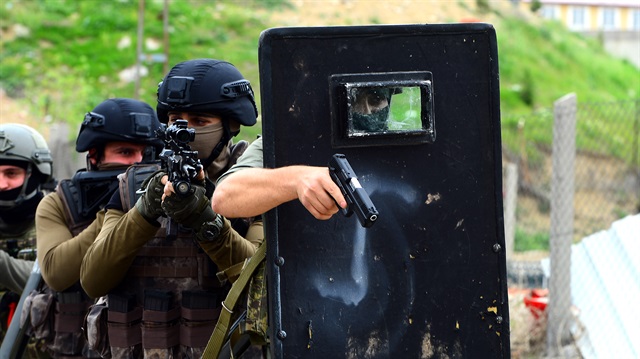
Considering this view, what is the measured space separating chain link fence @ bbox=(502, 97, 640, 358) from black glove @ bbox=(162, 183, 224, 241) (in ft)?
12.0

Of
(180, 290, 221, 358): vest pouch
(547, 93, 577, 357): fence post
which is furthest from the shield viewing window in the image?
(547, 93, 577, 357): fence post

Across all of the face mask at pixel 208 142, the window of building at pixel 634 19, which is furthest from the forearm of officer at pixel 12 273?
the window of building at pixel 634 19

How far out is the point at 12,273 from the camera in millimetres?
5512

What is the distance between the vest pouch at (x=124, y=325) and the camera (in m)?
4.21

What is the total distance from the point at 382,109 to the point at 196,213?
972mm

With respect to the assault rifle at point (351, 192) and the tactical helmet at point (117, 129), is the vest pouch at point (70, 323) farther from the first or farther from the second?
the assault rifle at point (351, 192)

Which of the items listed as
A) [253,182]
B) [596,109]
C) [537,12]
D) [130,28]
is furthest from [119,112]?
[537,12]

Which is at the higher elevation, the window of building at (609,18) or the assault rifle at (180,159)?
the assault rifle at (180,159)

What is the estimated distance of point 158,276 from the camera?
13.8ft

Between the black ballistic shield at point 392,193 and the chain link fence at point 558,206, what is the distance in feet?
12.1

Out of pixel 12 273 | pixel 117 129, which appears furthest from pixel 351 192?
pixel 12 273

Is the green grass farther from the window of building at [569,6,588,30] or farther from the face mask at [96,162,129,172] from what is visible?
the window of building at [569,6,588,30]

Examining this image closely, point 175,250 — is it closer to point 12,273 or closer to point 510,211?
point 12,273

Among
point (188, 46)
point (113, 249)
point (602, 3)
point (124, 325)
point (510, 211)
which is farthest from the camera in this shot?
point (602, 3)
